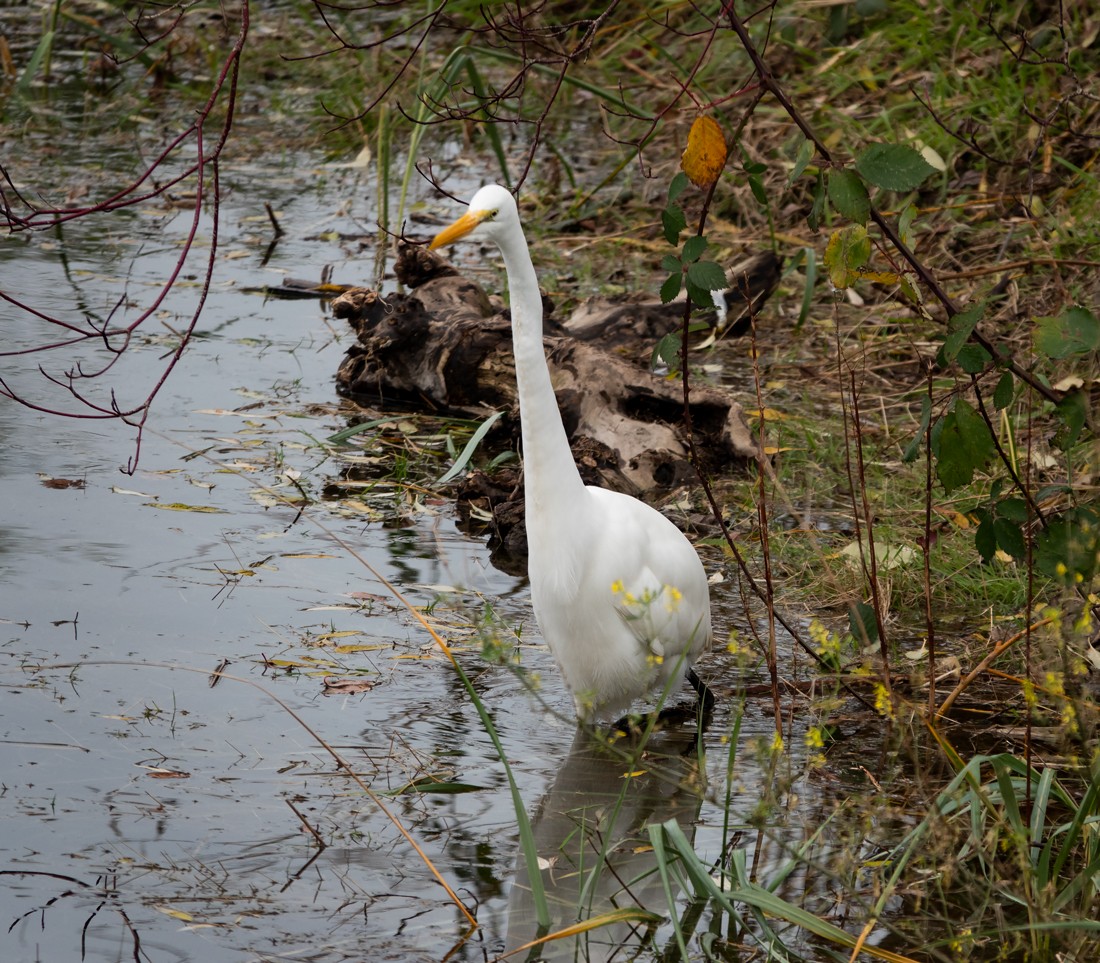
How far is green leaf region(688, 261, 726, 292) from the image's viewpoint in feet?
9.05

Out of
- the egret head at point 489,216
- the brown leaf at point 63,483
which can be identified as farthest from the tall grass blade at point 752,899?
the brown leaf at point 63,483

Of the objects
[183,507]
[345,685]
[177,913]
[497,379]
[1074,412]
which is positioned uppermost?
[1074,412]

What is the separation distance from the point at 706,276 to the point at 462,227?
1.88 ft

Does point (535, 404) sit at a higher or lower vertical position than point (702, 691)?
higher

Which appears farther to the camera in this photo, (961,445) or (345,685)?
(345,685)

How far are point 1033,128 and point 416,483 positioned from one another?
359 cm

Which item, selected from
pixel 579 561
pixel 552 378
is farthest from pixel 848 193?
pixel 552 378

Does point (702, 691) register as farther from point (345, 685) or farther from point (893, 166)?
point (893, 166)

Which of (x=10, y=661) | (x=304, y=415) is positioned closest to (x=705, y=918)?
(x=10, y=661)

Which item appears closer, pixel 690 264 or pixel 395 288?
pixel 690 264

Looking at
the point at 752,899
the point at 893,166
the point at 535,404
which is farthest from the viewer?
the point at 535,404

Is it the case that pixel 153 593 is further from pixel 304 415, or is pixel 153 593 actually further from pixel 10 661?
pixel 304 415

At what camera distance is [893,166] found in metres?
2.61

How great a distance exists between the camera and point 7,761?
316 centimetres
